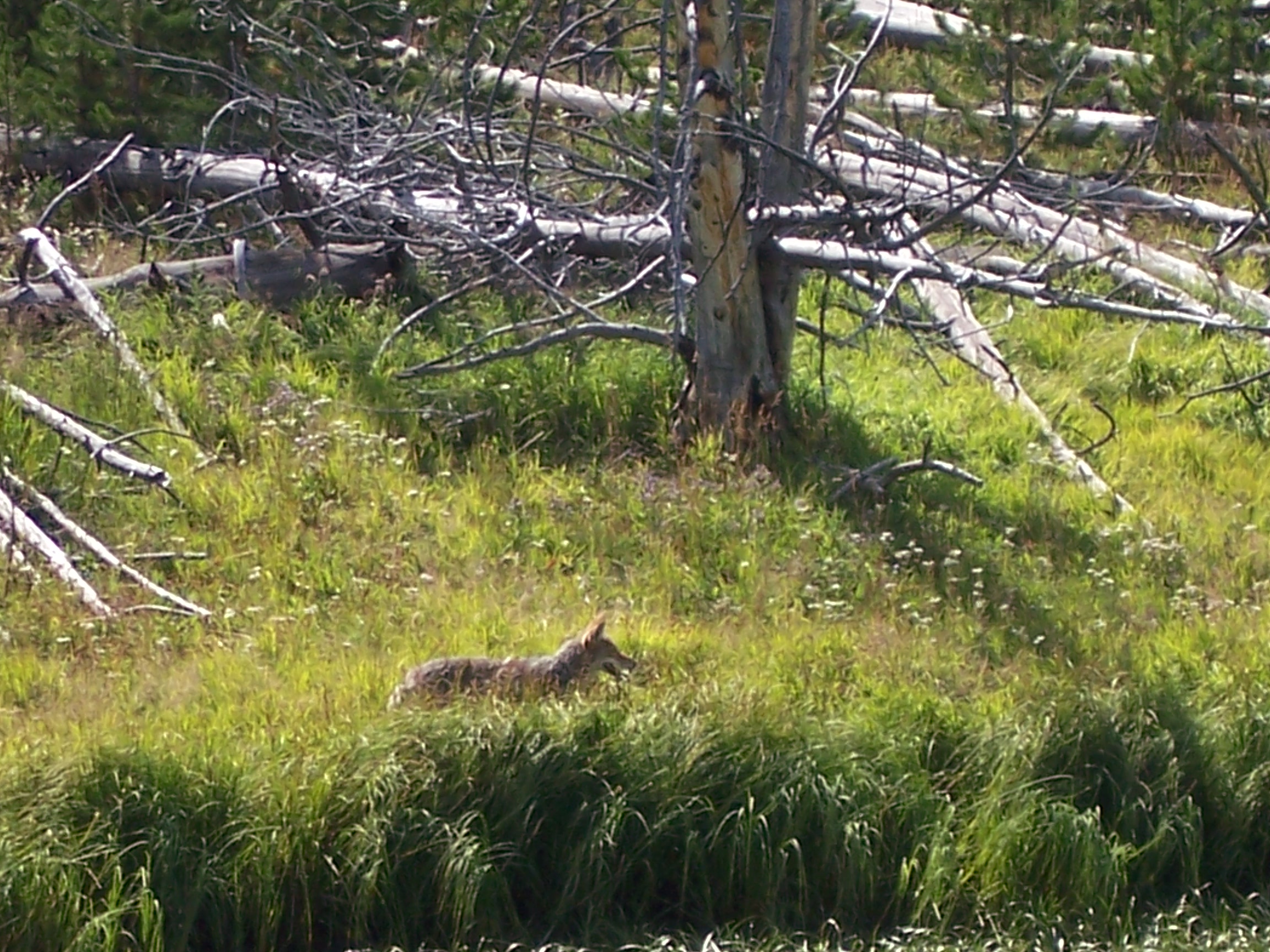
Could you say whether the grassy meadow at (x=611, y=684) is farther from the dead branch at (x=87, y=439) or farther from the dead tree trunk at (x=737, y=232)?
the dead tree trunk at (x=737, y=232)

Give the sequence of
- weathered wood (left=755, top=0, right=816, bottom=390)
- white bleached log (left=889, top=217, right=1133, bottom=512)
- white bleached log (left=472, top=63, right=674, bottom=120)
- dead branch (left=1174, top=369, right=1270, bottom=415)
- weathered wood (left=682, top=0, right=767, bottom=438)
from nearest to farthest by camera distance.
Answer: weathered wood (left=682, top=0, right=767, bottom=438)
dead branch (left=1174, top=369, right=1270, bottom=415)
weathered wood (left=755, top=0, right=816, bottom=390)
white bleached log (left=889, top=217, right=1133, bottom=512)
white bleached log (left=472, top=63, right=674, bottom=120)

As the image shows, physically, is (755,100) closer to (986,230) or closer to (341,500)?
(986,230)

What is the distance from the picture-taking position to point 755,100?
1098cm

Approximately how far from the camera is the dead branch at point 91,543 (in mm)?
7262

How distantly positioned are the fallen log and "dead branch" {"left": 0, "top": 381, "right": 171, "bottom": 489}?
140cm

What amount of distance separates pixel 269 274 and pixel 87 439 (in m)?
2.66

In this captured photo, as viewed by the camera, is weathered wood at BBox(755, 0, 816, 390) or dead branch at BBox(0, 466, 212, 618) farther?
weathered wood at BBox(755, 0, 816, 390)

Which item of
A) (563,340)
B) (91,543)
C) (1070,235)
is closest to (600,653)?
(91,543)

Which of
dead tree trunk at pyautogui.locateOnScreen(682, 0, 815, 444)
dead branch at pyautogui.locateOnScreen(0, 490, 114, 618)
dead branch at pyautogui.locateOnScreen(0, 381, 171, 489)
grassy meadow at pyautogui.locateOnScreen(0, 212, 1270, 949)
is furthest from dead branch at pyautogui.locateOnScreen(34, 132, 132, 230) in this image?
dead tree trunk at pyautogui.locateOnScreen(682, 0, 815, 444)

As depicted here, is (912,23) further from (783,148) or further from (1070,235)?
(783,148)

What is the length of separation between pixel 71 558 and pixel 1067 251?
6.22 m

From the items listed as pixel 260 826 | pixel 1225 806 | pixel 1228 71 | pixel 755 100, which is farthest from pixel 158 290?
pixel 1228 71

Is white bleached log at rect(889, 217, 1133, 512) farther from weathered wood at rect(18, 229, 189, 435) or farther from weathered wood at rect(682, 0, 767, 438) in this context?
weathered wood at rect(18, 229, 189, 435)

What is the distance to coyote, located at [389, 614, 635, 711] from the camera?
6473mm
